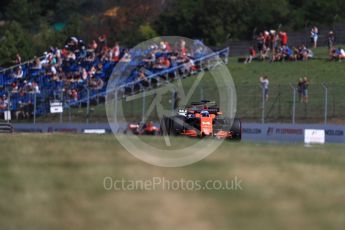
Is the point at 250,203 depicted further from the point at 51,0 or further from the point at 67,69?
the point at 51,0

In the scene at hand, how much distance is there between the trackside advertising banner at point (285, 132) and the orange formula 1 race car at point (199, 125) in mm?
8487

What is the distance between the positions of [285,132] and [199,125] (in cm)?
1087

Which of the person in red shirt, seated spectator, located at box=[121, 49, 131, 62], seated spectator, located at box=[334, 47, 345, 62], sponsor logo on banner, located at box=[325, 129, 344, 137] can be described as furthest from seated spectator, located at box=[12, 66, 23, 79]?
sponsor logo on banner, located at box=[325, 129, 344, 137]

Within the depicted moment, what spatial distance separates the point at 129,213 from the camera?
9.03 metres

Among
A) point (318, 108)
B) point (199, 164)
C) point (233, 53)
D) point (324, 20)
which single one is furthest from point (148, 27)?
point (199, 164)

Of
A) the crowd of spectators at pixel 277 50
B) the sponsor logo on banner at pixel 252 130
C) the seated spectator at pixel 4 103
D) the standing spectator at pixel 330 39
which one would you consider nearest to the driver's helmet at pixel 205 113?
the sponsor logo on banner at pixel 252 130

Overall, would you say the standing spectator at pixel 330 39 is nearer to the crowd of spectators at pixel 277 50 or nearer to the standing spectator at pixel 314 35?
the standing spectator at pixel 314 35

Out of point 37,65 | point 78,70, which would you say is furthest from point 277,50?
point 37,65

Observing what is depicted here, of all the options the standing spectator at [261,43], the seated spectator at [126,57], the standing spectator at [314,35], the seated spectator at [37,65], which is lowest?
the seated spectator at [37,65]

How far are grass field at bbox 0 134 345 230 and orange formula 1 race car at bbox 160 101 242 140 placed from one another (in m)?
11.9

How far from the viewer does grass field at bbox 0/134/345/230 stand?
8914 millimetres

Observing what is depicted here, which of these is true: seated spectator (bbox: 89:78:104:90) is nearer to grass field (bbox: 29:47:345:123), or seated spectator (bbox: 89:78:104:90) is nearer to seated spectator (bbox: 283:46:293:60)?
grass field (bbox: 29:47:345:123)

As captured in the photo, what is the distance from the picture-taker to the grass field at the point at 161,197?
Result: 8.91 metres

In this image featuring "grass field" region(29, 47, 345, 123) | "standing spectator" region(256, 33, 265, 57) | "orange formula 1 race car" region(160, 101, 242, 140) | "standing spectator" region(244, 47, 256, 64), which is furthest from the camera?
"standing spectator" region(244, 47, 256, 64)
